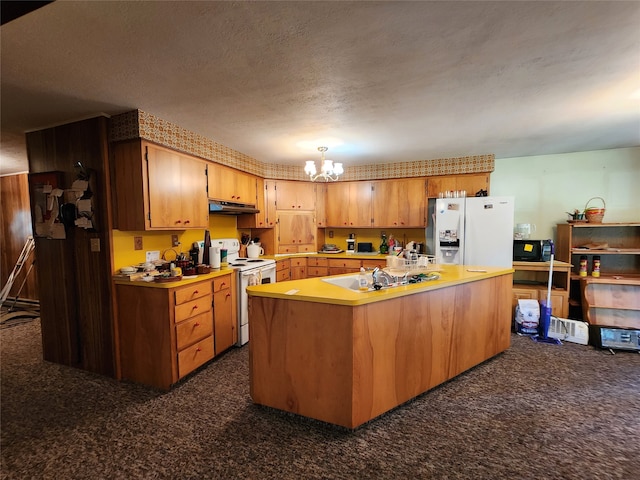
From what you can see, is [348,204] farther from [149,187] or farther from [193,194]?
[149,187]

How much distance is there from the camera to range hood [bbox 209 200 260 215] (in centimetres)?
338

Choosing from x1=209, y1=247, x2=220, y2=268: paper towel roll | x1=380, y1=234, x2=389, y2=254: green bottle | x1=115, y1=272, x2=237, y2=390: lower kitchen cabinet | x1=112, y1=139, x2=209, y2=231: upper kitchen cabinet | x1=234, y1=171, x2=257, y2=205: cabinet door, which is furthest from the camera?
x1=380, y1=234, x2=389, y2=254: green bottle

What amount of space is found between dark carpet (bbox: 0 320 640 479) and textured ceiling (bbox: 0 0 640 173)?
238cm

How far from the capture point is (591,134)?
324 centimetres

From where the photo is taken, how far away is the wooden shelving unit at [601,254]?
354 cm

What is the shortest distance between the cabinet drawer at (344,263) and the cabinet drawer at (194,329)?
7.38 ft

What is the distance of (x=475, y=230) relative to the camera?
393 cm

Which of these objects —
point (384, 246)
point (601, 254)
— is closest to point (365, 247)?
point (384, 246)

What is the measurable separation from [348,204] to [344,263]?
1.03 m

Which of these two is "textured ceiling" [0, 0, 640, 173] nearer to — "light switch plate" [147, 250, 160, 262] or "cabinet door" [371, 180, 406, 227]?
"light switch plate" [147, 250, 160, 262]

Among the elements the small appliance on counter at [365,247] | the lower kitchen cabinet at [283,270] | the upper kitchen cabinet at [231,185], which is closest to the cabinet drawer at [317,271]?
the lower kitchen cabinet at [283,270]

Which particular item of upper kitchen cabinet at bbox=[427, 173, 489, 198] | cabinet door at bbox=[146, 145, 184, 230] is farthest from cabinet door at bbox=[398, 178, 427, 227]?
cabinet door at bbox=[146, 145, 184, 230]

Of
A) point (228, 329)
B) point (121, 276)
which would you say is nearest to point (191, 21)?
point (121, 276)

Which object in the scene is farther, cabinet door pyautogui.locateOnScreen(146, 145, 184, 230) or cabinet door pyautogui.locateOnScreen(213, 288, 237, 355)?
cabinet door pyautogui.locateOnScreen(213, 288, 237, 355)
